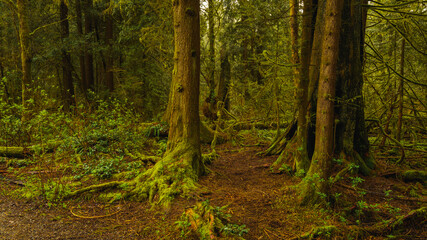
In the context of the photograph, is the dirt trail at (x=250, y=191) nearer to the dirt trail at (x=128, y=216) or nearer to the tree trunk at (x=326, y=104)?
Answer: the dirt trail at (x=128, y=216)

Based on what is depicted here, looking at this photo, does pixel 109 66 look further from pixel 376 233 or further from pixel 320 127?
pixel 376 233

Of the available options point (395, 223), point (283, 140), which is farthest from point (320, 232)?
point (283, 140)

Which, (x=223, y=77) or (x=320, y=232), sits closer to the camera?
(x=320, y=232)

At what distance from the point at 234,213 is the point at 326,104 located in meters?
2.23

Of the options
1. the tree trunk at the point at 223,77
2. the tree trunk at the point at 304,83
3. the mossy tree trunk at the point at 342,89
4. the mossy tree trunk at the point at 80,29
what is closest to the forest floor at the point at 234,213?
the tree trunk at the point at 304,83

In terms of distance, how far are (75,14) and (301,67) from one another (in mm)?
16765

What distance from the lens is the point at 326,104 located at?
12.8ft

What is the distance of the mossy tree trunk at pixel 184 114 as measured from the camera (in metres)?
4.88

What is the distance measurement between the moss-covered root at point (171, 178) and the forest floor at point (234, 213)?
196 millimetres

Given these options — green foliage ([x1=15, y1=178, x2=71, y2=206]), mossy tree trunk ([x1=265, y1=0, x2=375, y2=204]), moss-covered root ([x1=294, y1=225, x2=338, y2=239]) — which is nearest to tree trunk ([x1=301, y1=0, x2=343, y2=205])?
moss-covered root ([x1=294, y1=225, x2=338, y2=239])

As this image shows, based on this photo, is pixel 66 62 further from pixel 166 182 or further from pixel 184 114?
pixel 166 182

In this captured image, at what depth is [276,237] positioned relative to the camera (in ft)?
11.0

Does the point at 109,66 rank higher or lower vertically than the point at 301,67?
higher

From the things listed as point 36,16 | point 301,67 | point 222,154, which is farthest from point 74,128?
point 36,16
